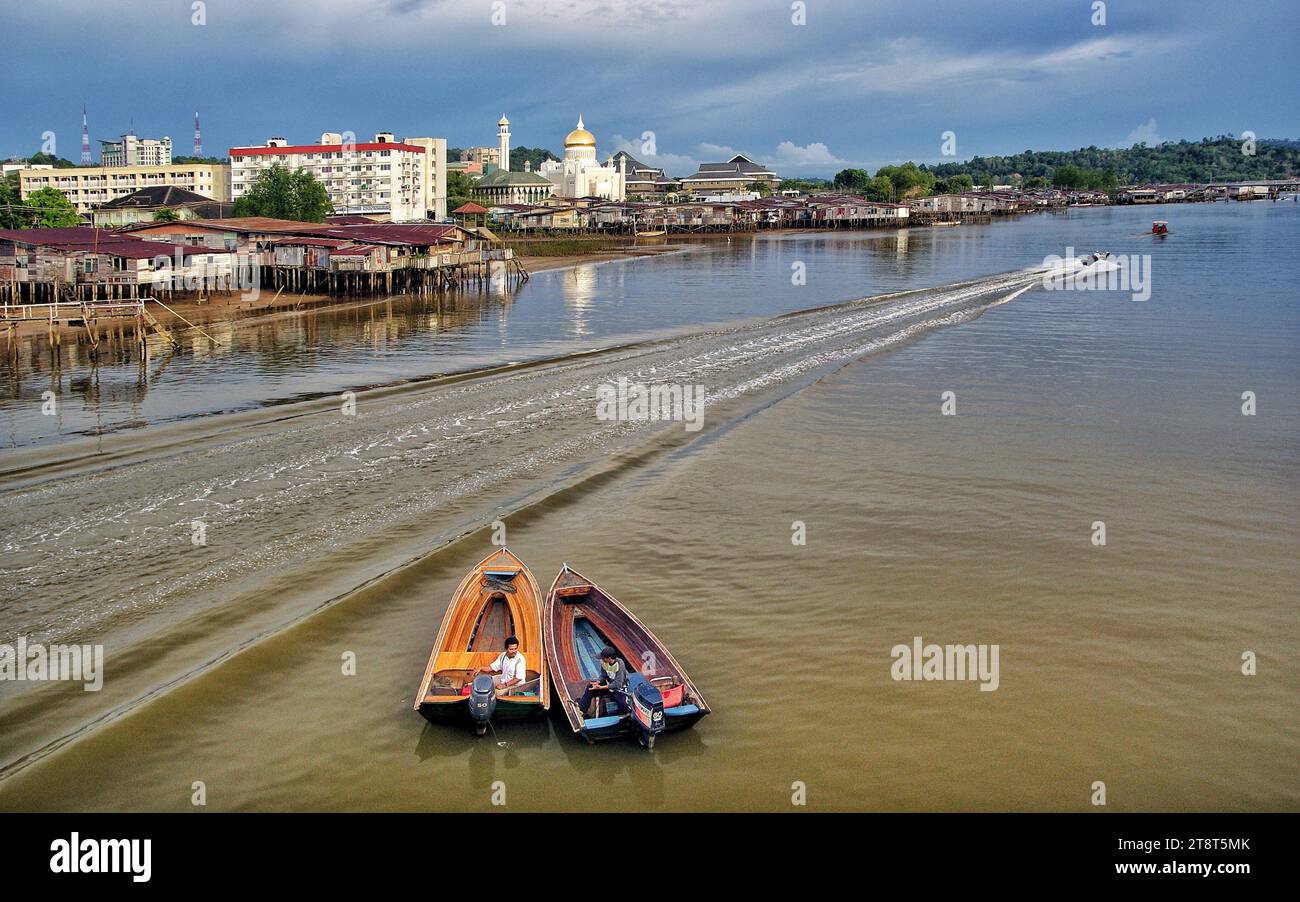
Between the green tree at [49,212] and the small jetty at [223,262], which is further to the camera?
the green tree at [49,212]

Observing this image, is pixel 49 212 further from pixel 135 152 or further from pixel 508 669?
pixel 135 152

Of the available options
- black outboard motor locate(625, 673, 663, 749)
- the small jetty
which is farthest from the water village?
black outboard motor locate(625, 673, 663, 749)

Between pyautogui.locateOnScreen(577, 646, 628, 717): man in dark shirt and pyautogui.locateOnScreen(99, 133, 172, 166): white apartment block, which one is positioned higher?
pyautogui.locateOnScreen(99, 133, 172, 166): white apartment block

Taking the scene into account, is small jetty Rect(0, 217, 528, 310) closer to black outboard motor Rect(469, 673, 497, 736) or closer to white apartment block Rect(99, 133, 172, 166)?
black outboard motor Rect(469, 673, 497, 736)

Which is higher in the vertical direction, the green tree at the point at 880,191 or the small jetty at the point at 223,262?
the green tree at the point at 880,191

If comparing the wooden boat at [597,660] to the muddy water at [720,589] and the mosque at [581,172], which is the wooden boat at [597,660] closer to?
the muddy water at [720,589]

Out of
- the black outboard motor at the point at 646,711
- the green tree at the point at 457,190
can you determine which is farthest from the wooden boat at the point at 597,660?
the green tree at the point at 457,190
